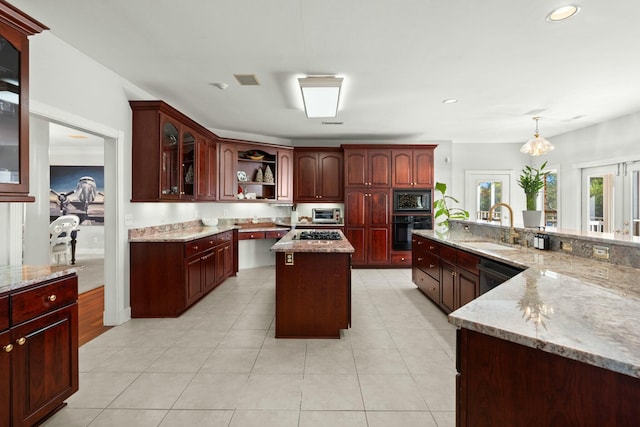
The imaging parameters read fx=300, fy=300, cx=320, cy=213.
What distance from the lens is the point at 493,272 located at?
2381 mm

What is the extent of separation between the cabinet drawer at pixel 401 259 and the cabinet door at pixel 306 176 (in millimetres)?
1998

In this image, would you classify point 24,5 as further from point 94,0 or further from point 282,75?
point 282,75

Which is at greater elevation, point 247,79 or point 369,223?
point 247,79

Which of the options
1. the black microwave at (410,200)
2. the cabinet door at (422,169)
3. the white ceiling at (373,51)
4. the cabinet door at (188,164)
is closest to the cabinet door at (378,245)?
the black microwave at (410,200)

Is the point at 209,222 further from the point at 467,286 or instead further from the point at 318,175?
the point at 467,286

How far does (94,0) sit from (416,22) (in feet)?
7.51

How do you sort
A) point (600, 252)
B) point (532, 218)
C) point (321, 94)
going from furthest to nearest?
point (321, 94) → point (532, 218) → point (600, 252)

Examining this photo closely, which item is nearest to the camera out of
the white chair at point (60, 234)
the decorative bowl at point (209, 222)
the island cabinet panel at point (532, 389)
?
the island cabinet panel at point (532, 389)

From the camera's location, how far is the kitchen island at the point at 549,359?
82 centimetres

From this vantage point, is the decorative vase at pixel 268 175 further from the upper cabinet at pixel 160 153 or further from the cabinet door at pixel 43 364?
the cabinet door at pixel 43 364

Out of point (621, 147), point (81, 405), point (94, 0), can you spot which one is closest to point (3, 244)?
point (81, 405)

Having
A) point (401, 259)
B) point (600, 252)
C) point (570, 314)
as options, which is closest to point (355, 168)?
point (401, 259)

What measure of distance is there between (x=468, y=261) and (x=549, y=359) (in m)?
2.04

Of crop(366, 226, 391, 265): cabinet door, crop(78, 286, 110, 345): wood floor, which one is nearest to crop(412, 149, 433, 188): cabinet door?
crop(366, 226, 391, 265): cabinet door
